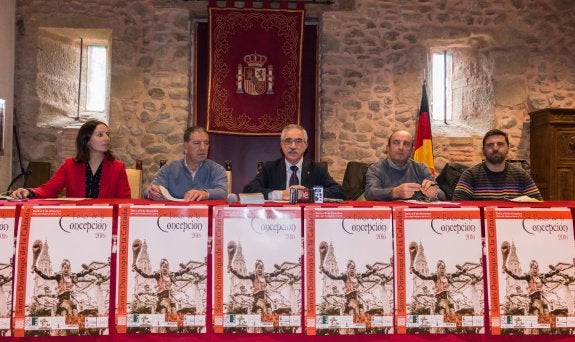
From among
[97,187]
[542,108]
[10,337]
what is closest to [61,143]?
[97,187]

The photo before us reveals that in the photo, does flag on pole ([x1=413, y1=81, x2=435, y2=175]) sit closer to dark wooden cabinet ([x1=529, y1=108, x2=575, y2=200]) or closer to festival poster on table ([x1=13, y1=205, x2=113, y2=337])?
dark wooden cabinet ([x1=529, y1=108, x2=575, y2=200])

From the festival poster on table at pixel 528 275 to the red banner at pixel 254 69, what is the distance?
3845 mm

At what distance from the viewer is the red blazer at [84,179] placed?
110 inches

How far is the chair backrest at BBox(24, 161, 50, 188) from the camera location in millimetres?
5098

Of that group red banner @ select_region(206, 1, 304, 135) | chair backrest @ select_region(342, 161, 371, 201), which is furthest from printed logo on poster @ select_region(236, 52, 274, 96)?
chair backrest @ select_region(342, 161, 371, 201)

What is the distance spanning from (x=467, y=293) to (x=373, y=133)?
410 centimetres

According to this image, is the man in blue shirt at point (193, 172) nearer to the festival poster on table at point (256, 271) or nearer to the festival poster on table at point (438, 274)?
the festival poster on table at point (256, 271)

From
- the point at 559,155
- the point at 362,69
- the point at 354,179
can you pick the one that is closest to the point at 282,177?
the point at 354,179

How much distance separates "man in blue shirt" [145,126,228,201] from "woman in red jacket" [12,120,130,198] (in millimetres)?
230

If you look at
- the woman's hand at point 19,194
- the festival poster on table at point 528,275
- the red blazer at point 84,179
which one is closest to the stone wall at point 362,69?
the red blazer at point 84,179

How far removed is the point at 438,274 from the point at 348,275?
0.92 feet

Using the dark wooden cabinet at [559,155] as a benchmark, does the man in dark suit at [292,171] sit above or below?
below

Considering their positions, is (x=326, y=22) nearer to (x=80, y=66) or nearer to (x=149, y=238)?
(x=80, y=66)

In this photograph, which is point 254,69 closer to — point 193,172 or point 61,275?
point 193,172
